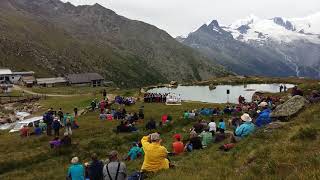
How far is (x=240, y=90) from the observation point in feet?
401

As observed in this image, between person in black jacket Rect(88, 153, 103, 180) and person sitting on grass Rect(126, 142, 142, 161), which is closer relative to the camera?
person in black jacket Rect(88, 153, 103, 180)

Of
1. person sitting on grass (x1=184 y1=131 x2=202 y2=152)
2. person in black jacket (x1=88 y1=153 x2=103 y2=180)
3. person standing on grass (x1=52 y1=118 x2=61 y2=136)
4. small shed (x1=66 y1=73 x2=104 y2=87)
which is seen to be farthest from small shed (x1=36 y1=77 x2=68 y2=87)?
person in black jacket (x1=88 y1=153 x2=103 y2=180)

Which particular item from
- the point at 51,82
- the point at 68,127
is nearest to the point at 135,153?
the point at 68,127

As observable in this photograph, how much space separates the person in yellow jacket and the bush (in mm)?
6688

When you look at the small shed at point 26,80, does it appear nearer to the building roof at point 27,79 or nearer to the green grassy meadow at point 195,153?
the building roof at point 27,79

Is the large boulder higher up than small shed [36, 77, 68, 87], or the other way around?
small shed [36, 77, 68, 87]

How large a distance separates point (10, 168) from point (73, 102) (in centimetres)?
5065

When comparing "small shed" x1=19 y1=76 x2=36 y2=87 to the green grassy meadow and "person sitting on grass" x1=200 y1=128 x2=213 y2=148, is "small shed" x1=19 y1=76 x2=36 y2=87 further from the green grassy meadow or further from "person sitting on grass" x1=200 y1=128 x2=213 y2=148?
"person sitting on grass" x1=200 y1=128 x2=213 y2=148

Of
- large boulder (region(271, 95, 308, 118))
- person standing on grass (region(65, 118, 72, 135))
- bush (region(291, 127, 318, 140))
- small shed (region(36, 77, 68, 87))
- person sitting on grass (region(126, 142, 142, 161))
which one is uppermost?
small shed (region(36, 77, 68, 87))

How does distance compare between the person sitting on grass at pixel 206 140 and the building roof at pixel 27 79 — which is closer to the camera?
the person sitting on grass at pixel 206 140

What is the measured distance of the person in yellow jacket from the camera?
803 inches

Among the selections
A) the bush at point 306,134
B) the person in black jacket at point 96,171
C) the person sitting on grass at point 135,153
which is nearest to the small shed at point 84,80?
the person sitting on grass at point 135,153

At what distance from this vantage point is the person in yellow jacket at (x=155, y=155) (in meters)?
20.4

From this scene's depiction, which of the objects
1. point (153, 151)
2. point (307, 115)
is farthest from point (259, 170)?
point (307, 115)
